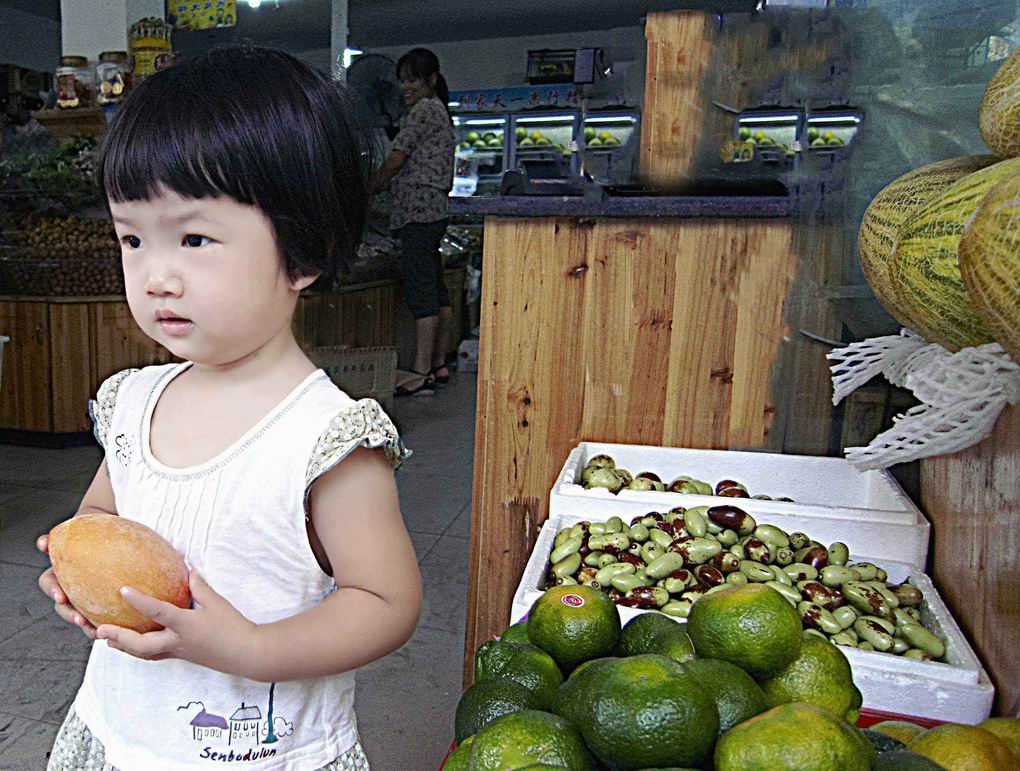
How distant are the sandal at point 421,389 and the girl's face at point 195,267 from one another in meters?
4.83

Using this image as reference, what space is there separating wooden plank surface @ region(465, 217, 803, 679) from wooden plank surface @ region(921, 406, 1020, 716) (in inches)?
20.0

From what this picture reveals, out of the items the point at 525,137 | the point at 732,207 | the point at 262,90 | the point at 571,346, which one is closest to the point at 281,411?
the point at 262,90

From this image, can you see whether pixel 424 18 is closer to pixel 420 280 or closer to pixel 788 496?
pixel 420 280

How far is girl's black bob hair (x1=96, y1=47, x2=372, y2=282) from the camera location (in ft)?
3.17

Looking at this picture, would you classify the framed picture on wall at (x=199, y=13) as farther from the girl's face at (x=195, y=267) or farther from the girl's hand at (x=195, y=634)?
the girl's hand at (x=195, y=634)

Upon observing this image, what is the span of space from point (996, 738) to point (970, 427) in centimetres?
29

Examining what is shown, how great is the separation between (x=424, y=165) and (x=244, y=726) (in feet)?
15.6

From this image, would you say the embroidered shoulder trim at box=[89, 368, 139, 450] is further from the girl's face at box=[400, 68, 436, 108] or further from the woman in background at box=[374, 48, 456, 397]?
the girl's face at box=[400, 68, 436, 108]

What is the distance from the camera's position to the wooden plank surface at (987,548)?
1211 millimetres

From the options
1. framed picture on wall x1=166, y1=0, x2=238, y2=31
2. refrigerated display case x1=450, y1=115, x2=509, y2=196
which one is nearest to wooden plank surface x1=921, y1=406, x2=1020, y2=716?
framed picture on wall x1=166, y1=0, x2=238, y2=31

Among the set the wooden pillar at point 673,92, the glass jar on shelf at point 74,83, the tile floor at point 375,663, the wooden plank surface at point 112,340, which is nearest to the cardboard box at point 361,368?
the tile floor at point 375,663

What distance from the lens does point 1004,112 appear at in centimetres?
75

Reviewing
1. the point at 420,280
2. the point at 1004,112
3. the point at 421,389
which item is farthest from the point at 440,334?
the point at 1004,112

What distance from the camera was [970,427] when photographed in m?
0.89
